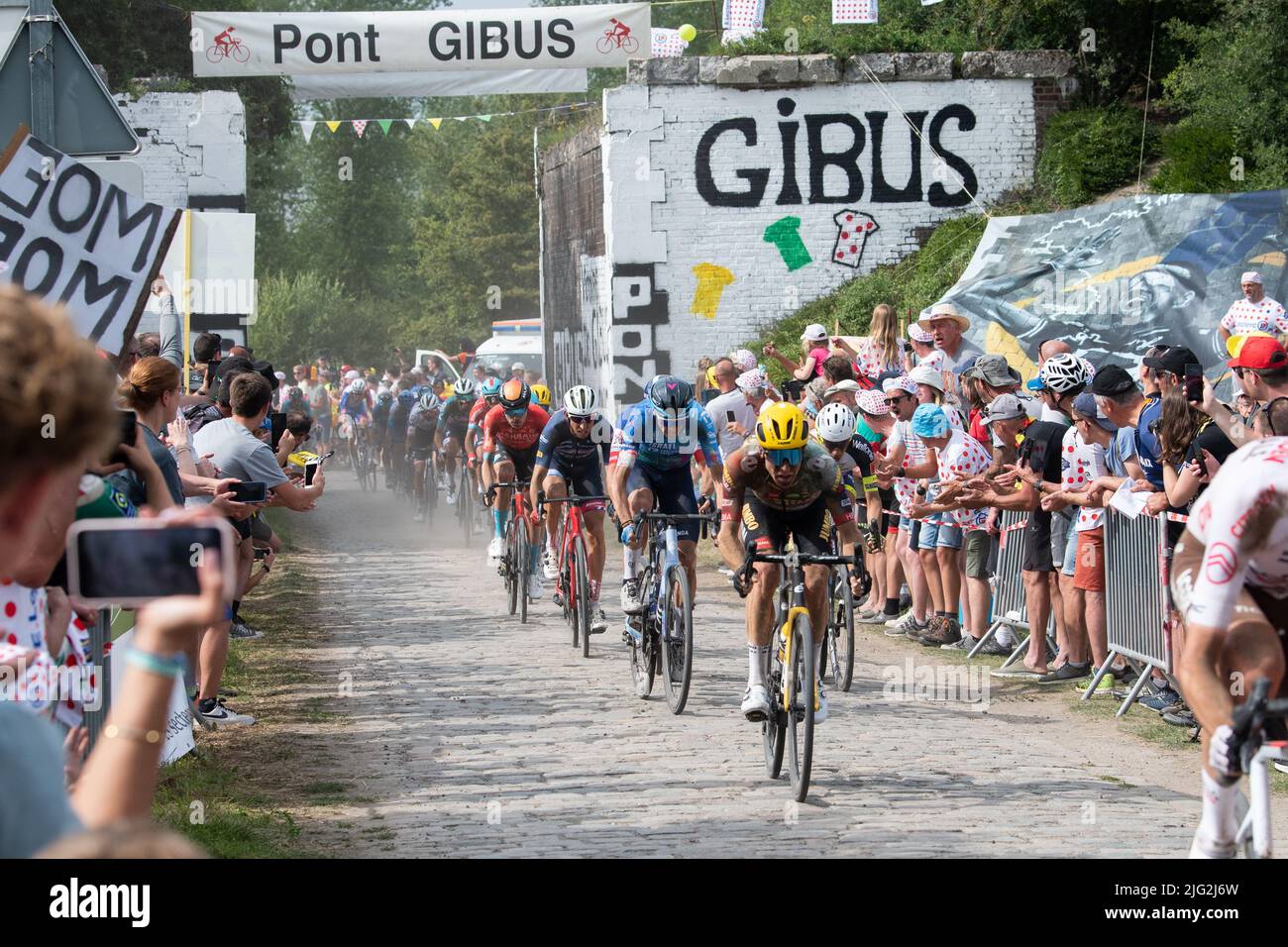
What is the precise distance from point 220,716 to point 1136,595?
17.3 ft

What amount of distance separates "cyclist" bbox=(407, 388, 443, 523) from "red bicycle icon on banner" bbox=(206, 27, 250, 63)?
547 cm

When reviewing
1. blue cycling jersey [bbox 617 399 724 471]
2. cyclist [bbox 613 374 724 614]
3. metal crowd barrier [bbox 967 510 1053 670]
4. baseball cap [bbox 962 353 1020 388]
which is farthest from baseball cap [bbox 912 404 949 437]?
blue cycling jersey [bbox 617 399 724 471]

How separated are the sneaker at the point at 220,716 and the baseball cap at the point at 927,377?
5.48 metres

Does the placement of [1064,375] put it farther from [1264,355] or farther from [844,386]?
[1264,355]

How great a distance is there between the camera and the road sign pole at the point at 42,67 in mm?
7207

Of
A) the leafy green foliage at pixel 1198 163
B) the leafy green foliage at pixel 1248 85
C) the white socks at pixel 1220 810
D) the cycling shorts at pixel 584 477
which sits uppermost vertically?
the leafy green foliage at pixel 1248 85

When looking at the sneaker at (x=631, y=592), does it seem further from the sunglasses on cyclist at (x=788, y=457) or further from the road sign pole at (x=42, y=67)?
the road sign pole at (x=42, y=67)

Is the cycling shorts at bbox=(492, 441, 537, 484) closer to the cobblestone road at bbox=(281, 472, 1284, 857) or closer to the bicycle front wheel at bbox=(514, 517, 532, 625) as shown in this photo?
the bicycle front wheel at bbox=(514, 517, 532, 625)

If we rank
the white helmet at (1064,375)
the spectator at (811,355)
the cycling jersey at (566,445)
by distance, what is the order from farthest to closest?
1. the spectator at (811,355)
2. the cycling jersey at (566,445)
3. the white helmet at (1064,375)

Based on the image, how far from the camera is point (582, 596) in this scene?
12227 mm

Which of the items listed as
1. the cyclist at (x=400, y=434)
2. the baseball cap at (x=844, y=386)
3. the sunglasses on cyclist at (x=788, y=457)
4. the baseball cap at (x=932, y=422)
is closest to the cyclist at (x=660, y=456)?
the baseball cap at (x=932, y=422)

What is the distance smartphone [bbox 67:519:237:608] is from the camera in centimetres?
237

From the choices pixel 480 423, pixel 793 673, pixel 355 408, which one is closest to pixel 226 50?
pixel 480 423
